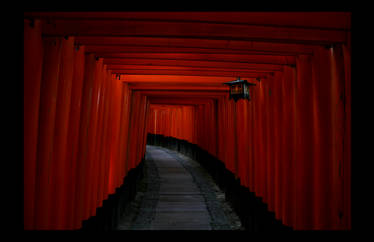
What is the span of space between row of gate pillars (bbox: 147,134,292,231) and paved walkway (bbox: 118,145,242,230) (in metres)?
0.35

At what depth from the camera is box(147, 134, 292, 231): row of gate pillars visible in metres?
5.32

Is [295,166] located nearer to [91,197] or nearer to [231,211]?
[91,197]

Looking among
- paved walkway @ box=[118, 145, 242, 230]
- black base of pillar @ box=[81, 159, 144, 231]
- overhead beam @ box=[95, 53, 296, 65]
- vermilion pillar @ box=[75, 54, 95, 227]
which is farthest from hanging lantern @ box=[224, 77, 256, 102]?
paved walkway @ box=[118, 145, 242, 230]

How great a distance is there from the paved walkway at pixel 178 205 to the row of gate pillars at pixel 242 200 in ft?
1.14

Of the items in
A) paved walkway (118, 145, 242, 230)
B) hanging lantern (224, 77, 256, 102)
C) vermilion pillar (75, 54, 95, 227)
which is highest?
hanging lantern (224, 77, 256, 102)

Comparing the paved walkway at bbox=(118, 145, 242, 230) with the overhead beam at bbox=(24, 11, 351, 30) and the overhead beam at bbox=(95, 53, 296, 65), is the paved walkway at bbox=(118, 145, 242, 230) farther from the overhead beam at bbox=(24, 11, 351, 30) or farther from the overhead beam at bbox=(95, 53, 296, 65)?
the overhead beam at bbox=(24, 11, 351, 30)

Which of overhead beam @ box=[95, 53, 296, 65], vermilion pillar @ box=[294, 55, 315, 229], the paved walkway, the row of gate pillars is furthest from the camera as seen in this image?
the paved walkway

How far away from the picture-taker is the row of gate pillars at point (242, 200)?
532cm

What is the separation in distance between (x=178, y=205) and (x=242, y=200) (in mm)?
2444

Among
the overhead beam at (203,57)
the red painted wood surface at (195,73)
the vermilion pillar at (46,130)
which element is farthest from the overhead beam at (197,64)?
the vermilion pillar at (46,130)

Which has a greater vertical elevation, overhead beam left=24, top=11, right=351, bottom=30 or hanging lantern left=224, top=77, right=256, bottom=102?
overhead beam left=24, top=11, right=351, bottom=30

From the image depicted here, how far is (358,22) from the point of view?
1563 millimetres

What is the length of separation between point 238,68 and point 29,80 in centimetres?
358

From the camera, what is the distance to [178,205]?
8.81 m
